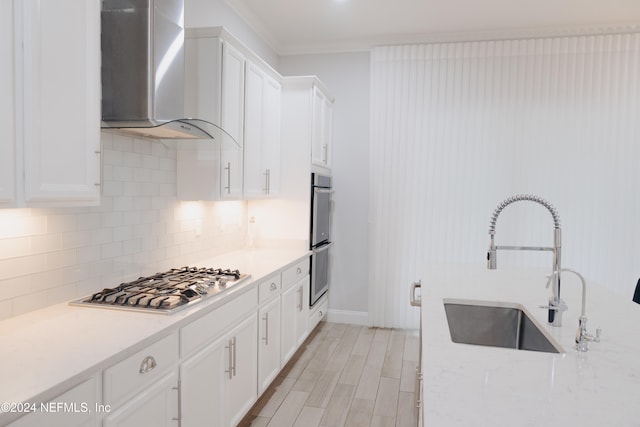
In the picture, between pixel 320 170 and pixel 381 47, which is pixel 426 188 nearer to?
pixel 320 170

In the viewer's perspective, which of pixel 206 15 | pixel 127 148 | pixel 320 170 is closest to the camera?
pixel 127 148

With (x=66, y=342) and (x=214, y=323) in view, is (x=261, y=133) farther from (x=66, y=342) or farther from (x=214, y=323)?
(x=66, y=342)

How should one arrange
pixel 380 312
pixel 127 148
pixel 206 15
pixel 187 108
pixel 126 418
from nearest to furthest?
1. pixel 126 418
2. pixel 127 148
3. pixel 187 108
4. pixel 206 15
5. pixel 380 312

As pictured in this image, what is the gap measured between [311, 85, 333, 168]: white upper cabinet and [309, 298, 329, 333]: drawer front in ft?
4.55

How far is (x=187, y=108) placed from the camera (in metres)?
2.67

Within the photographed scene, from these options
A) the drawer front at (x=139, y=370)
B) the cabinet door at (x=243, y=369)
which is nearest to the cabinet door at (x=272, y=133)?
the cabinet door at (x=243, y=369)

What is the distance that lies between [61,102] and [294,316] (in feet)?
7.65

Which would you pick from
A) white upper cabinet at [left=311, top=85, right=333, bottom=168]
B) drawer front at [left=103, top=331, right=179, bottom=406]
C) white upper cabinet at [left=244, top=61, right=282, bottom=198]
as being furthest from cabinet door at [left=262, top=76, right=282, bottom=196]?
drawer front at [left=103, top=331, right=179, bottom=406]

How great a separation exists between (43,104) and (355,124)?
3.41 meters

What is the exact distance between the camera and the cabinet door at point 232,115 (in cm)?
271

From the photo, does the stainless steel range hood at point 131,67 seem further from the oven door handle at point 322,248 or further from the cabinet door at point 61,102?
the oven door handle at point 322,248

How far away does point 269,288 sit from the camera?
111 inches

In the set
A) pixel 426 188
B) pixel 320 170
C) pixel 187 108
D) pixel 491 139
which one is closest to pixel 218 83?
pixel 187 108

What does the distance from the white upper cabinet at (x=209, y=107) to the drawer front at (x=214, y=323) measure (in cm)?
71
